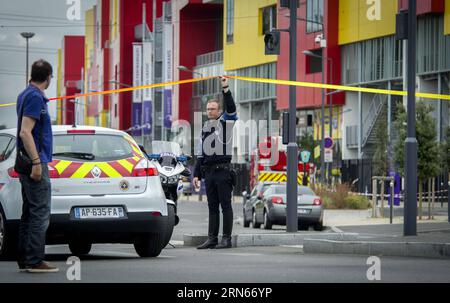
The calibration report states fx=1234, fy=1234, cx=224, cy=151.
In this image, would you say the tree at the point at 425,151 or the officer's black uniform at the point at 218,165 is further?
the tree at the point at 425,151

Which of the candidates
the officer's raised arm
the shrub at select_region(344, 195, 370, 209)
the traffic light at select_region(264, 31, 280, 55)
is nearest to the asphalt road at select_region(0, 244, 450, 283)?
the officer's raised arm

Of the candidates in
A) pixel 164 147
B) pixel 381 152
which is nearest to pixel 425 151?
pixel 164 147

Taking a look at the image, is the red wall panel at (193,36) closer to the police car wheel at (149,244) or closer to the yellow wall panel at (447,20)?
the yellow wall panel at (447,20)

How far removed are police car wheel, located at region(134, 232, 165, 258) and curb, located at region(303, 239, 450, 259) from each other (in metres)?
2.23

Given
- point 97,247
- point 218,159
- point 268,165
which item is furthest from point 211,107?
point 268,165

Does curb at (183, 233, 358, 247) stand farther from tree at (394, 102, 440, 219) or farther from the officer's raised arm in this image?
tree at (394, 102, 440, 219)

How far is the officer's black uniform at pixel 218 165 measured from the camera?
1611 centimetres

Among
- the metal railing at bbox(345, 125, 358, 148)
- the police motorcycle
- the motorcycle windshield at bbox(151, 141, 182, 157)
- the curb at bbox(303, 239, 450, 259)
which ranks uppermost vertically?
the metal railing at bbox(345, 125, 358, 148)

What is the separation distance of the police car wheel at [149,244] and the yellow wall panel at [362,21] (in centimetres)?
4745

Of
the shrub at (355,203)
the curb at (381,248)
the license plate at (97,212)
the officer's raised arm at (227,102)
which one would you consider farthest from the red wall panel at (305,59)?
the license plate at (97,212)

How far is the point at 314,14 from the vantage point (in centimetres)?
7012

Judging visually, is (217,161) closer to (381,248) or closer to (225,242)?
(225,242)

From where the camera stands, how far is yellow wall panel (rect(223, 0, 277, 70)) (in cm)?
7900
